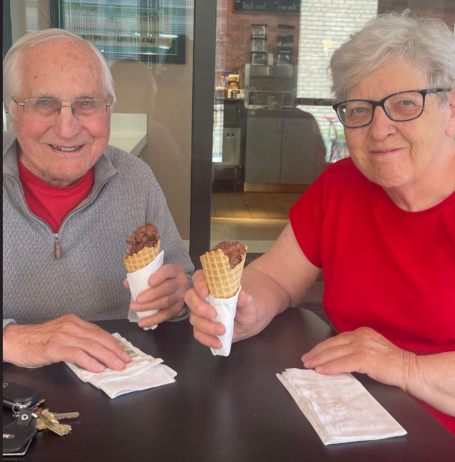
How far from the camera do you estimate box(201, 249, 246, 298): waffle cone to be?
4.40 feet

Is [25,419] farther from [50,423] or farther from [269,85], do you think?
[269,85]

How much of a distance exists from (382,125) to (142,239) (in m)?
0.73

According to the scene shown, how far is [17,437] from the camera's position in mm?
1009

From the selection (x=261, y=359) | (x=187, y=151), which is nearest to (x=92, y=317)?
(x=261, y=359)

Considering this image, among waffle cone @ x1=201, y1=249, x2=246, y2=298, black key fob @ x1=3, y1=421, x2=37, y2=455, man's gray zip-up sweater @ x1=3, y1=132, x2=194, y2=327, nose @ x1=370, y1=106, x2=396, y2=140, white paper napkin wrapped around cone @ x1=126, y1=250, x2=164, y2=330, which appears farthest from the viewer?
man's gray zip-up sweater @ x1=3, y1=132, x2=194, y2=327

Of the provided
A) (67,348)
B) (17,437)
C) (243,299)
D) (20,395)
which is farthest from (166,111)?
(17,437)

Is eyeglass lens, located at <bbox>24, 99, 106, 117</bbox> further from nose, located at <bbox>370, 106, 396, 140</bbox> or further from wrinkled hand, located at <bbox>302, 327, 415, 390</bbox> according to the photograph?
wrinkled hand, located at <bbox>302, 327, 415, 390</bbox>

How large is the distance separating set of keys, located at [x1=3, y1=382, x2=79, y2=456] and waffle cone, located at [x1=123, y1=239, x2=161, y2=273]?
0.46 metres

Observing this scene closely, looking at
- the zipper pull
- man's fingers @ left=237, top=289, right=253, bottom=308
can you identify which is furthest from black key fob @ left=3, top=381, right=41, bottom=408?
the zipper pull

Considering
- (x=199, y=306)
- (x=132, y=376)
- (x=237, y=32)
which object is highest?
(x=237, y=32)

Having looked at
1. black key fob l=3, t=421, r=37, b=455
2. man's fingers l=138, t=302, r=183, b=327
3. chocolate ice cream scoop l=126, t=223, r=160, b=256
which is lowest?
man's fingers l=138, t=302, r=183, b=327

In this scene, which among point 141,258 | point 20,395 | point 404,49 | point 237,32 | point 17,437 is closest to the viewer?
point 17,437

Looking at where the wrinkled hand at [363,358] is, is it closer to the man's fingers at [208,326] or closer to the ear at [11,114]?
the man's fingers at [208,326]

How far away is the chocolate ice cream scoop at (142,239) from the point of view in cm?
155
